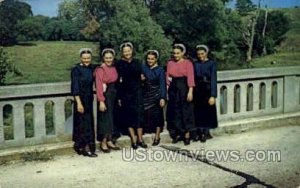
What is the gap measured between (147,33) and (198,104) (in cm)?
2020

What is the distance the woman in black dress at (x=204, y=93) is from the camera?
6.15m

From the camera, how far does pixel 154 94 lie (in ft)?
19.6

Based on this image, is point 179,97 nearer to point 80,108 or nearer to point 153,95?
point 153,95

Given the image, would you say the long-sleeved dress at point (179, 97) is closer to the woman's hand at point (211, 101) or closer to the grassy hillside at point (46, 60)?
the woman's hand at point (211, 101)

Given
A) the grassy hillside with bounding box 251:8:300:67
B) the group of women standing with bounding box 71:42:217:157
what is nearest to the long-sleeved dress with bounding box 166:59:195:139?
the group of women standing with bounding box 71:42:217:157

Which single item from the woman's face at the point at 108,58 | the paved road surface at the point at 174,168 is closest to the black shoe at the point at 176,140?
the paved road surface at the point at 174,168

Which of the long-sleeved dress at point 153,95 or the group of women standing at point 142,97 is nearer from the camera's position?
the group of women standing at point 142,97

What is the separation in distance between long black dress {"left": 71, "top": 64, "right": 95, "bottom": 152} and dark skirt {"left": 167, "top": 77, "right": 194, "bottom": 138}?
3.88 ft

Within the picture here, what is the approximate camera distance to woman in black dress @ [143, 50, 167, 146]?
5.87 m

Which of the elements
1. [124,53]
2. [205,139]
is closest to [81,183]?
[124,53]

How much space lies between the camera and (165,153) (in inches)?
223

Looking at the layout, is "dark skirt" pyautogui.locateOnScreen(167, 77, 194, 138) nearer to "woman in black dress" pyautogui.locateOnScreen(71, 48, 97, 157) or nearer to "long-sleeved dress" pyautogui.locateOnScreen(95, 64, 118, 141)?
"long-sleeved dress" pyautogui.locateOnScreen(95, 64, 118, 141)

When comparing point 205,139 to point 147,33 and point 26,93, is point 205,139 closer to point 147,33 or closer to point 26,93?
point 26,93

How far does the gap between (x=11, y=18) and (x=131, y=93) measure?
59.4 feet
